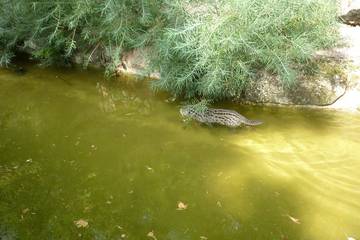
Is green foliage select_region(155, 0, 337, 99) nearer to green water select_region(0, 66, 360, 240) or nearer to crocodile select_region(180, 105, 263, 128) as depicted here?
crocodile select_region(180, 105, 263, 128)

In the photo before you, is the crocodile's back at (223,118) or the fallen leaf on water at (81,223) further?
the crocodile's back at (223,118)

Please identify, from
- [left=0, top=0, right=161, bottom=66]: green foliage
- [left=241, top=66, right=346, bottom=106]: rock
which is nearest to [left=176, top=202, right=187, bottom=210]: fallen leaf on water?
[left=241, top=66, right=346, bottom=106]: rock

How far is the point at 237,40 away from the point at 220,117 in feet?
3.89

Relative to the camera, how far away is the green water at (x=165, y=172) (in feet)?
15.5

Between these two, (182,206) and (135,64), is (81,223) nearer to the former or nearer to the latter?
(182,206)

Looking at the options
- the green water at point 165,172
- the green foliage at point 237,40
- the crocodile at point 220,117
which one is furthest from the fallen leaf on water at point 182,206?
the green foliage at point 237,40

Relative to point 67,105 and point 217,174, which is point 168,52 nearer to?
point 67,105

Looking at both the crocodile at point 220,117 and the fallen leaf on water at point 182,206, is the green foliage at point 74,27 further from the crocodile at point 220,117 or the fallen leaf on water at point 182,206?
the fallen leaf on water at point 182,206

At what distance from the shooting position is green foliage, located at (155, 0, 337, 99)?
6078mm

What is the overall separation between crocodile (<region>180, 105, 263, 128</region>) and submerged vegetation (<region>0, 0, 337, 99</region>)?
380 mm

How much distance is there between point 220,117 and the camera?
21.2 feet

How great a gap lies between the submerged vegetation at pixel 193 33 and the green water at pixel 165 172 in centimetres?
72

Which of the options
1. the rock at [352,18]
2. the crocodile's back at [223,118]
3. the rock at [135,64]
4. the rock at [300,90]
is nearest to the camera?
the crocodile's back at [223,118]

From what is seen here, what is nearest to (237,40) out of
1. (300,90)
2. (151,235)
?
(300,90)
